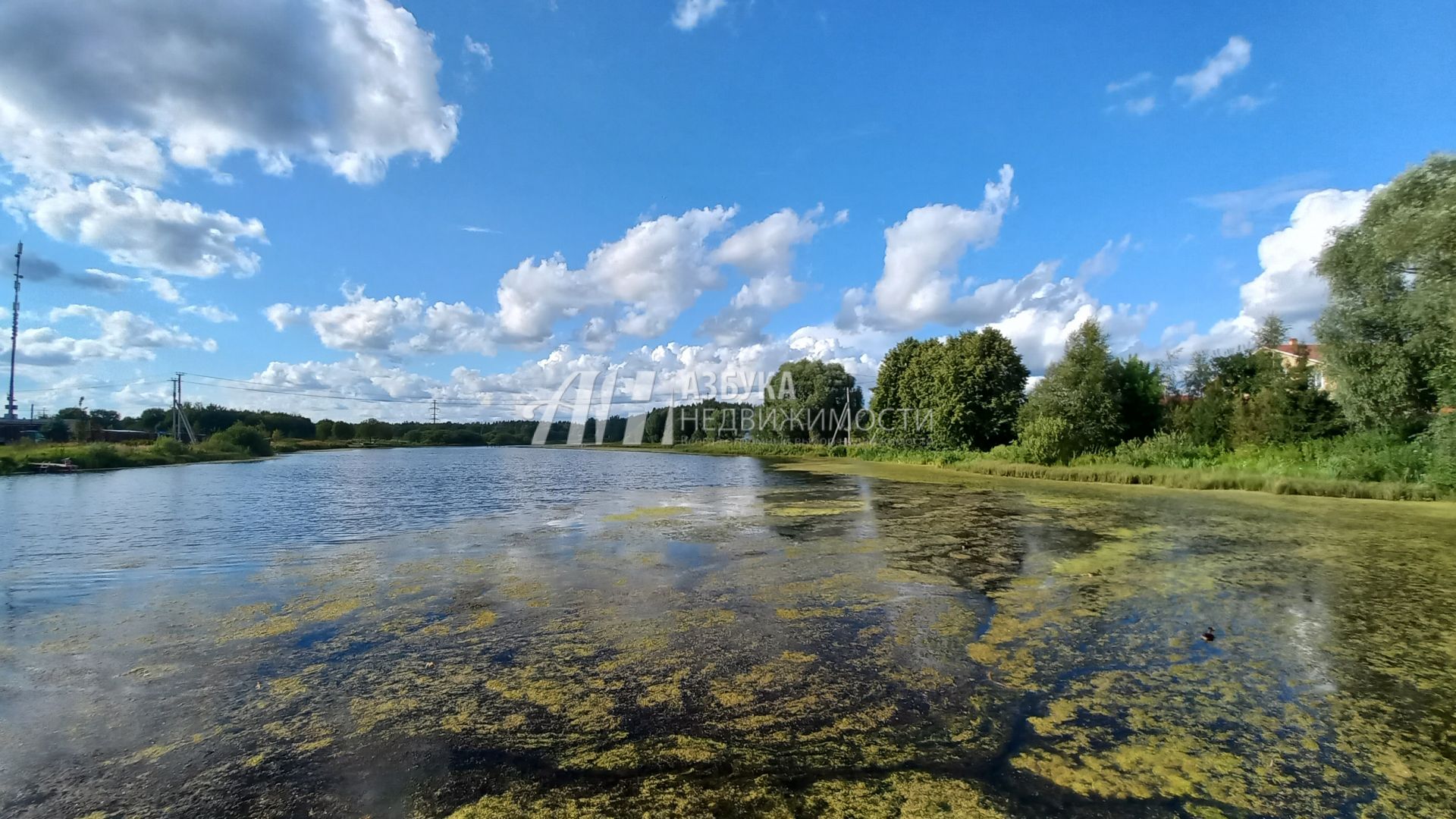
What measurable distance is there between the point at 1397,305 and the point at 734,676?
25145 millimetres

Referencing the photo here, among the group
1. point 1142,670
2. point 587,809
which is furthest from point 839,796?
point 1142,670

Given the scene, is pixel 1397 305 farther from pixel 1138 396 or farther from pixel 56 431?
pixel 56 431

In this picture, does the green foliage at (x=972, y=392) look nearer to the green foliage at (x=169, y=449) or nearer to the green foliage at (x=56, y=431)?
the green foliage at (x=169, y=449)

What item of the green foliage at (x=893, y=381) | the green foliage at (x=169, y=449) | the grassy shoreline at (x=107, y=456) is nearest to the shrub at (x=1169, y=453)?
the green foliage at (x=893, y=381)

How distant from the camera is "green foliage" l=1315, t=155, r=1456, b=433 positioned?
55.7 ft

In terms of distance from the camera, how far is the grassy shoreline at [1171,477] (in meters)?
18.2

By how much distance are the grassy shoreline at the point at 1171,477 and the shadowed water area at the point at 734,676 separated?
25.1 feet

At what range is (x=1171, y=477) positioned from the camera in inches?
936

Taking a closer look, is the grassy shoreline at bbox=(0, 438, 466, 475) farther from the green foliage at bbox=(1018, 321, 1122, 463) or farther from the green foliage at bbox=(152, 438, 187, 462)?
the green foliage at bbox=(1018, 321, 1122, 463)

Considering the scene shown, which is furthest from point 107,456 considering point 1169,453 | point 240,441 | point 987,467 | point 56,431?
point 1169,453

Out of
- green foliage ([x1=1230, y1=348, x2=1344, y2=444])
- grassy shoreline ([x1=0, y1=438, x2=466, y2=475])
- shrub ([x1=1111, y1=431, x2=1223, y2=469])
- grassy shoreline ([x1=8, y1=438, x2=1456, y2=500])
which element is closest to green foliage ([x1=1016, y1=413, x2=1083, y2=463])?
grassy shoreline ([x1=8, y1=438, x2=1456, y2=500])

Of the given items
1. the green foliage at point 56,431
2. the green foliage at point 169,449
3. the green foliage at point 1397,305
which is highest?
the green foliage at point 1397,305

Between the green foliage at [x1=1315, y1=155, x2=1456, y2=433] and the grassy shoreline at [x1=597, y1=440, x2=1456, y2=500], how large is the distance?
2.84 m

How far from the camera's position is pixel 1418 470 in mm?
18469
